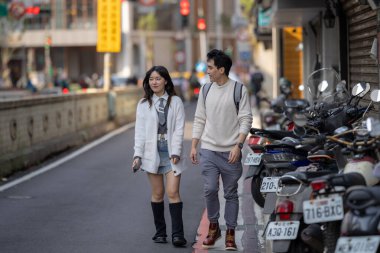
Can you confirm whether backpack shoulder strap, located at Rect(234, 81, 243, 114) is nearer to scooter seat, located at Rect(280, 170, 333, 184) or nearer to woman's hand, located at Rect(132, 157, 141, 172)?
woman's hand, located at Rect(132, 157, 141, 172)

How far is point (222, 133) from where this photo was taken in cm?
830

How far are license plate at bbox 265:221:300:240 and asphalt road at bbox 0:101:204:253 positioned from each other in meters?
2.13

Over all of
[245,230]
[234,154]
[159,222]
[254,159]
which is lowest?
[245,230]

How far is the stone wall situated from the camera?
1527cm

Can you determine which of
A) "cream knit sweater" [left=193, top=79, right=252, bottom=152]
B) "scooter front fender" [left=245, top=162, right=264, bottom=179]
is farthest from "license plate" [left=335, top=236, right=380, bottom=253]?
"scooter front fender" [left=245, top=162, right=264, bottom=179]

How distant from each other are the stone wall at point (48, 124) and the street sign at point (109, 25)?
105 inches

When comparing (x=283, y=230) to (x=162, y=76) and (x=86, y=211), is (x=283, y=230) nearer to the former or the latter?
(x=162, y=76)

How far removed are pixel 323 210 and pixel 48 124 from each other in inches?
505

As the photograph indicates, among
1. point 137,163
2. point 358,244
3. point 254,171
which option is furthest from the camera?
point 254,171

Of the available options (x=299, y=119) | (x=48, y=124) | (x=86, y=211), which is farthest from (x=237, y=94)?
(x=48, y=124)

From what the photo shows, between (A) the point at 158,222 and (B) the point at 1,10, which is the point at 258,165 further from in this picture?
(B) the point at 1,10

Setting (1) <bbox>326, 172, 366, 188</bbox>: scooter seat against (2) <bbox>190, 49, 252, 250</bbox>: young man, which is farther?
(2) <bbox>190, 49, 252, 250</bbox>: young man

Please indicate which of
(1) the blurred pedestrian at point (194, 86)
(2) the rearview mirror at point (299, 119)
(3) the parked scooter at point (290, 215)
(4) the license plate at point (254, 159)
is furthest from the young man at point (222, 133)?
(1) the blurred pedestrian at point (194, 86)

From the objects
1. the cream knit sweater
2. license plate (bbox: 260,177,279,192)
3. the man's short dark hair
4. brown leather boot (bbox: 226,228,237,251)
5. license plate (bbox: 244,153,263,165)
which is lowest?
brown leather boot (bbox: 226,228,237,251)
